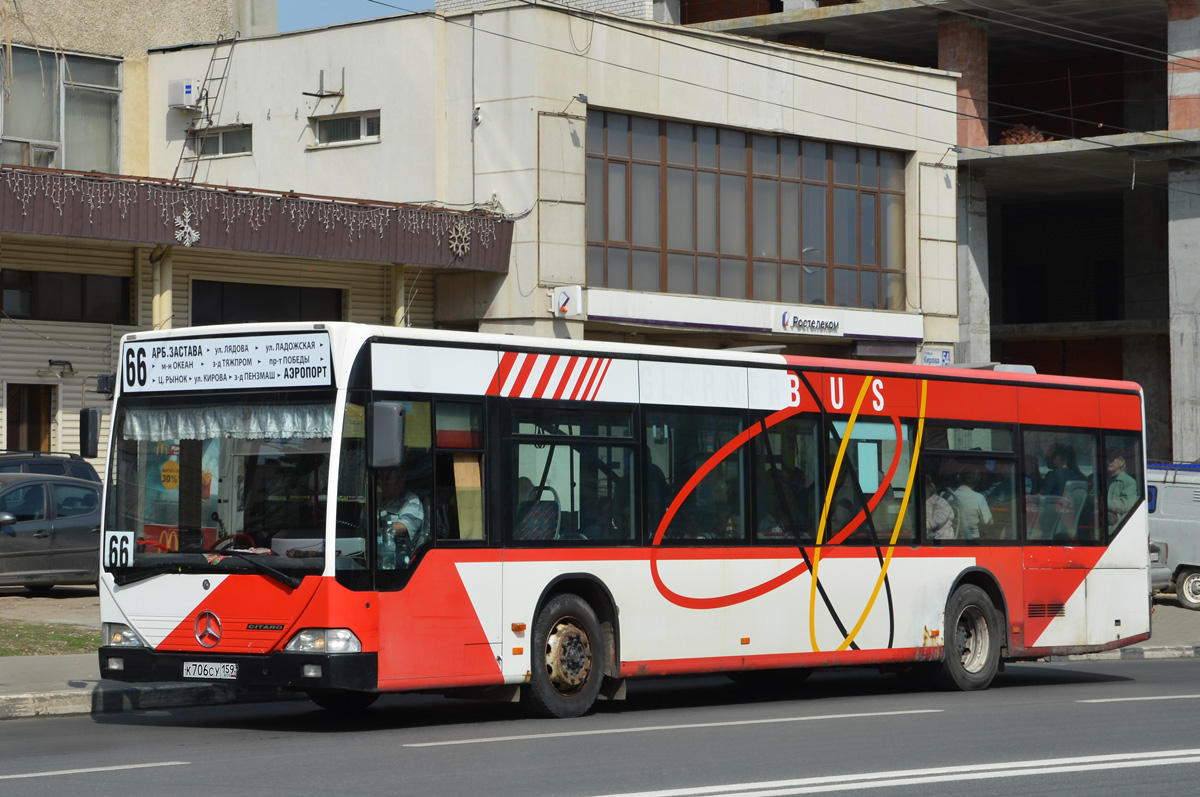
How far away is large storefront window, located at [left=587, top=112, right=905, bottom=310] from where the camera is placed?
1249 inches

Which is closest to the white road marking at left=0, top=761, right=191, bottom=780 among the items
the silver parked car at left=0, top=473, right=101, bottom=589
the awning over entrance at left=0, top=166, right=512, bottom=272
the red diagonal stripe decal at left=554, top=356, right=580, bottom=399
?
the red diagonal stripe decal at left=554, top=356, right=580, bottom=399

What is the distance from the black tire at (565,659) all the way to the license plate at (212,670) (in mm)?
A: 2200

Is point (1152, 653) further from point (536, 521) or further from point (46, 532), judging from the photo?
point (46, 532)

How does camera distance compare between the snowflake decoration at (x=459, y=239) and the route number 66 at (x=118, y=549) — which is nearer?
the route number 66 at (x=118, y=549)

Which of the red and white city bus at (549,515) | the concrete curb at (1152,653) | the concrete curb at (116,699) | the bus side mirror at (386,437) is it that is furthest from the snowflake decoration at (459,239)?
the bus side mirror at (386,437)

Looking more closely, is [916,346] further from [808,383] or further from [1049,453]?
[808,383]

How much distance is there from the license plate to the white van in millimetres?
18742

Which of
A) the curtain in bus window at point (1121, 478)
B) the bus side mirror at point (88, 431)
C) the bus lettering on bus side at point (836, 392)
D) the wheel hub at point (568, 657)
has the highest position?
the bus lettering on bus side at point (836, 392)

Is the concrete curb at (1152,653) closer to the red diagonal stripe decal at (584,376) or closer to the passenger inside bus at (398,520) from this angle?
the red diagonal stripe decal at (584,376)

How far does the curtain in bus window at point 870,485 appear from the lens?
1545 centimetres

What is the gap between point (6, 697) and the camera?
13312 millimetres

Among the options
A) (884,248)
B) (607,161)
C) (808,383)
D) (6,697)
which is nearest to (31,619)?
(6,697)

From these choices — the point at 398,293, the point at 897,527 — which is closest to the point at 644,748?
the point at 897,527

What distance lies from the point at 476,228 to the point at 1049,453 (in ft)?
48.0
